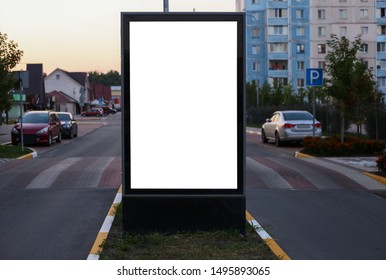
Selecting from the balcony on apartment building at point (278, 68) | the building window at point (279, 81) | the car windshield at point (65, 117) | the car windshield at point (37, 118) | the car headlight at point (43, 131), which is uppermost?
the balcony on apartment building at point (278, 68)

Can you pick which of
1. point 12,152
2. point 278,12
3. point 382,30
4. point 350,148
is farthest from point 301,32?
point 12,152

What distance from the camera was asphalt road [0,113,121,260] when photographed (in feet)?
26.9

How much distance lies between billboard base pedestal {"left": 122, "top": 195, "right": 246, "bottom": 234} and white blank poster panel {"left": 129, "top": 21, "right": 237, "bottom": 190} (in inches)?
6.8

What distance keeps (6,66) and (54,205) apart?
14.1 meters

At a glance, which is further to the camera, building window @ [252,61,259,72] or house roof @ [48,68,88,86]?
house roof @ [48,68,88,86]

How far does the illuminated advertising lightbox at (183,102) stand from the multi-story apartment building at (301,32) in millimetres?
74758

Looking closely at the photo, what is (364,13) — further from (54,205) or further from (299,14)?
(54,205)

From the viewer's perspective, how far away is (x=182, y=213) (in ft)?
26.5

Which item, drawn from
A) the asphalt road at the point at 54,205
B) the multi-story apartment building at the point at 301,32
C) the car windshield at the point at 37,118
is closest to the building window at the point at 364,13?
the multi-story apartment building at the point at 301,32

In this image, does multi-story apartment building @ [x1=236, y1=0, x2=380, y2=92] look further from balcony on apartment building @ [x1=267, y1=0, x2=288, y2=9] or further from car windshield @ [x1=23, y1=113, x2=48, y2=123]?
car windshield @ [x1=23, y1=113, x2=48, y2=123]

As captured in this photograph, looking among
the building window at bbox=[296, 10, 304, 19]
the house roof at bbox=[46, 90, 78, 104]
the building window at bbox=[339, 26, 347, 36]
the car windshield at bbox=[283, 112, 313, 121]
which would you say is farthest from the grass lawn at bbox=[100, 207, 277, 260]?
the house roof at bbox=[46, 90, 78, 104]

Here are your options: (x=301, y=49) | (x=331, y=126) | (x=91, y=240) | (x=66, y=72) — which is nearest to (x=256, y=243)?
(x=91, y=240)

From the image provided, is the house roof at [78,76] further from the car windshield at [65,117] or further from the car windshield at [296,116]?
the car windshield at [296,116]

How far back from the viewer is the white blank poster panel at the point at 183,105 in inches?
307
